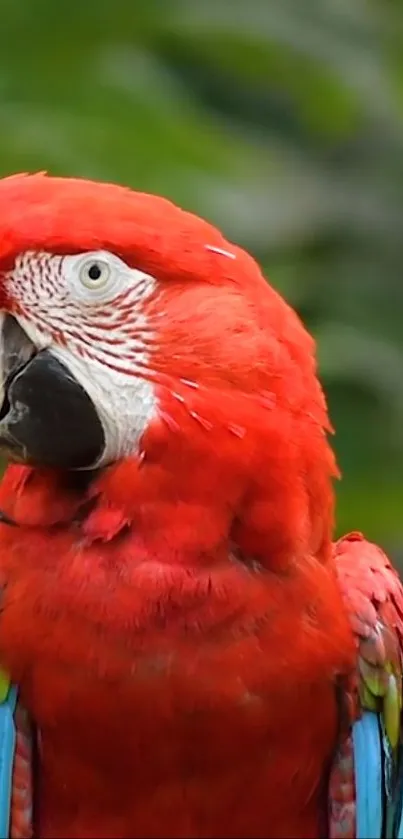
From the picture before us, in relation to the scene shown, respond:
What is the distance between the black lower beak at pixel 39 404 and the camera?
110cm

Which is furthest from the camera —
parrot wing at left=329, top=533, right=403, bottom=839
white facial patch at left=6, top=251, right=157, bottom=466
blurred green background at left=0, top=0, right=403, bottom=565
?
blurred green background at left=0, top=0, right=403, bottom=565

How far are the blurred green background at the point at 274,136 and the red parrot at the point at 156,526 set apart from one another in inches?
15.1

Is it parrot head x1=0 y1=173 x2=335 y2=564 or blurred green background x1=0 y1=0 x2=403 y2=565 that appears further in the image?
blurred green background x1=0 y1=0 x2=403 y2=565

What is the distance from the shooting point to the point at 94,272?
1099 mm

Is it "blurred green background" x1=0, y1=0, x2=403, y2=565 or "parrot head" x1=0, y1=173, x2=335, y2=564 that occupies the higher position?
"blurred green background" x1=0, y1=0, x2=403, y2=565

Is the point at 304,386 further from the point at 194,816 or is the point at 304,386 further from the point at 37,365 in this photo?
the point at 194,816

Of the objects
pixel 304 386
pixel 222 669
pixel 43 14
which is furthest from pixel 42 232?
pixel 43 14

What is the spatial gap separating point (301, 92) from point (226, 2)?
0.50ft

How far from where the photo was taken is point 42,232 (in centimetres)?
108

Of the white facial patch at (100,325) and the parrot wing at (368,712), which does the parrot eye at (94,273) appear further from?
the parrot wing at (368,712)

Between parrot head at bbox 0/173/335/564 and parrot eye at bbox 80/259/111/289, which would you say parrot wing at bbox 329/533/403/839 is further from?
parrot eye at bbox 80/259/111/289

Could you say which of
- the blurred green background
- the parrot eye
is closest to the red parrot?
the parrot eye

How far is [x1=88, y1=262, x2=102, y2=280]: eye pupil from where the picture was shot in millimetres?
1096

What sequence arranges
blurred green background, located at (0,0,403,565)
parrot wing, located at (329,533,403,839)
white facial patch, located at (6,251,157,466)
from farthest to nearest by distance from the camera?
blurred green background, located at (0,0,403,565)
parrot wing, located at (329,533,403,839)
white facial patch, located at (6,251,157,466)
